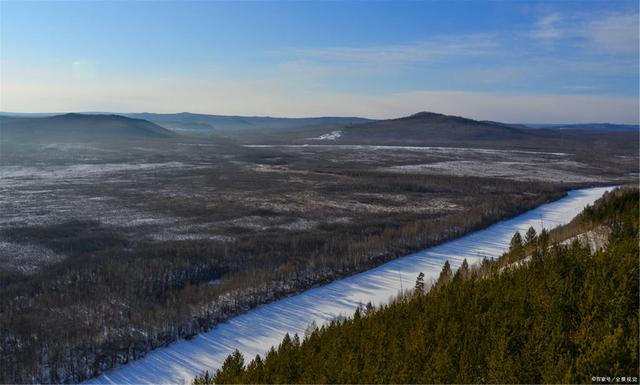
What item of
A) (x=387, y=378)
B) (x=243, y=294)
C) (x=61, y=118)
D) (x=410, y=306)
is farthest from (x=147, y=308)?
(x=61, y=118)

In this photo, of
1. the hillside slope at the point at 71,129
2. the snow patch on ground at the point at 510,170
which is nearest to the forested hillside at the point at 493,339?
the snow patch on ground at the point at 510,170

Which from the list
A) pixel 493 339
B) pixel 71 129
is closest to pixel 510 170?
pixel 493 339

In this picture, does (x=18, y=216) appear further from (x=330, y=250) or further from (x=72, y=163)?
(x=72, y=163)

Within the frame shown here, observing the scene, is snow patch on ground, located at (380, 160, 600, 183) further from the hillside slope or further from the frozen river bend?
the hillside slope

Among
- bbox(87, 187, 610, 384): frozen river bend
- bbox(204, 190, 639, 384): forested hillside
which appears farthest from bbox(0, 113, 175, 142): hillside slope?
bbox(204, 190, 639, 384): forested hillside

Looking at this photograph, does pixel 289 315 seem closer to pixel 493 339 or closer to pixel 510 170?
pixel 493 339

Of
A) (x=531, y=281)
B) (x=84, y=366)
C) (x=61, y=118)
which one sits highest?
(x=61, y=118)
